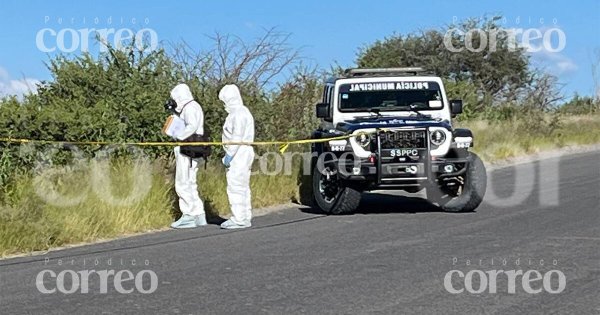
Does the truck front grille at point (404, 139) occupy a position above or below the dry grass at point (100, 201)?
above

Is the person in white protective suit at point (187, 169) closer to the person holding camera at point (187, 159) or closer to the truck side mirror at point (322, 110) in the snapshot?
the person holding camera at point (187, 159)

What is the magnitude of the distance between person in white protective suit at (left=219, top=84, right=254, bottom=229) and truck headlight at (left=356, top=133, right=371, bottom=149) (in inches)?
66.0

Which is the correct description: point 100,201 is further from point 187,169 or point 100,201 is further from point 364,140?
point 364,140

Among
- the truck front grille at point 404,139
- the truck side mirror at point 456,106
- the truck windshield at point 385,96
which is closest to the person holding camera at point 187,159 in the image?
the truck front grille at point 404,139

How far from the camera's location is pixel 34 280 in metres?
8.08

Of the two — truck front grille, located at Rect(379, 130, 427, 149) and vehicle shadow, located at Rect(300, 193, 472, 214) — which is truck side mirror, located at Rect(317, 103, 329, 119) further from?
truck front grille, located at Rect(379, 130, 427, 149)

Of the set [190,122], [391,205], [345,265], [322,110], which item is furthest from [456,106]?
[345,265]

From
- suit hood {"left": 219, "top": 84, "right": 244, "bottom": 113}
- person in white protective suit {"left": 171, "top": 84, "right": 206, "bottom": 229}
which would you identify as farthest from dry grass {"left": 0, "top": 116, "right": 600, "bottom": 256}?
suit hood {"left": 219, "top": 84, "right": 244, "bottom": 113}

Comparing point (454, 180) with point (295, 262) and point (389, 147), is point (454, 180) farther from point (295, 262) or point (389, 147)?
point (295, 262)

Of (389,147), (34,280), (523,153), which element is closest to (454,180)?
(389,147)

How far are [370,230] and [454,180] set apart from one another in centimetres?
253

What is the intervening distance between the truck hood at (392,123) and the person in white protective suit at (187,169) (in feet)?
7.21

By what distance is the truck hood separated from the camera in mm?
12469

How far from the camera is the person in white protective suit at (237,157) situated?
37.6 feet
